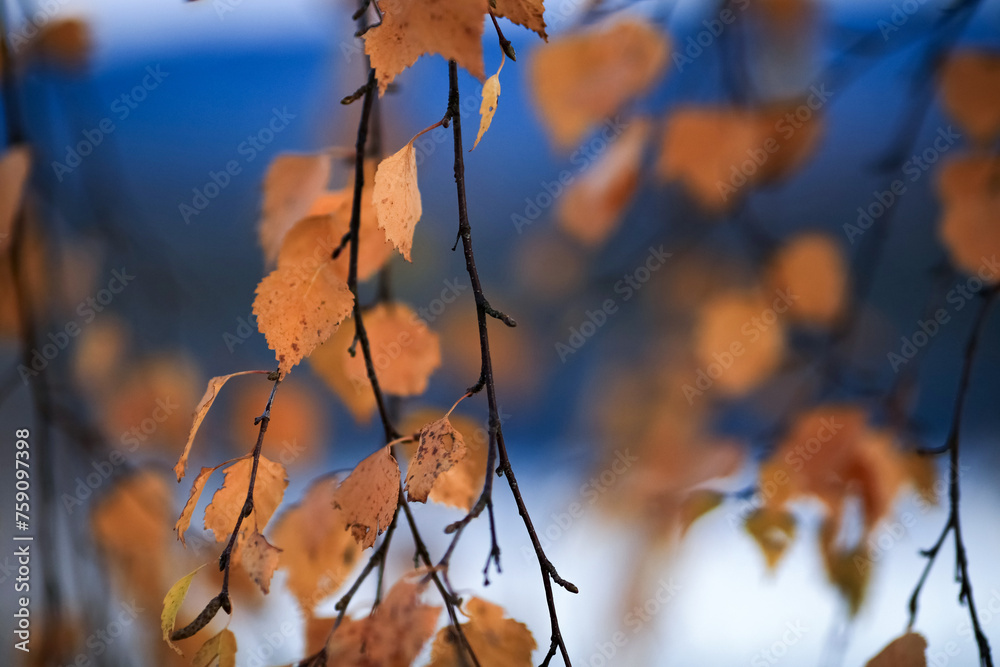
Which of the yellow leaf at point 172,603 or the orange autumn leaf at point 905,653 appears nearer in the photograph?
the yellow leaf at point 172,603

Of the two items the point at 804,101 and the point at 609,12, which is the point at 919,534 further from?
the point at 609,12

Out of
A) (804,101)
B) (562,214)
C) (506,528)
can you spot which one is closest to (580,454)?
(506,528)

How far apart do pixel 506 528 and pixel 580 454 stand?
3.3 inches

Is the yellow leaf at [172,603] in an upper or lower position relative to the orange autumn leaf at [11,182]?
lower

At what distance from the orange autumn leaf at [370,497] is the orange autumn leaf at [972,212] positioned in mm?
440

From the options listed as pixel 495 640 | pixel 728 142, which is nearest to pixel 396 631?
pixel 495 640

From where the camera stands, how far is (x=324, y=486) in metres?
0.41

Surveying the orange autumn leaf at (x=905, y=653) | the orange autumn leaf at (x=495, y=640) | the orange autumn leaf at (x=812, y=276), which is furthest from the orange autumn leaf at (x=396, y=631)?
the orange autumn leaf at (x=812, y=276)

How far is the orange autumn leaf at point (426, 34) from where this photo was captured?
0.19 meters

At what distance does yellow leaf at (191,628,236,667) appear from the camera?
9.3 inches

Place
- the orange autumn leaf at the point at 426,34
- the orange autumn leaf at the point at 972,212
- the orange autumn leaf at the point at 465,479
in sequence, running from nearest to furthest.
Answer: the orange autumn leaf at the point at 426,34, the orange autumn leaf at the point at 465,479, the orange autumn leaf at the point at 972,212

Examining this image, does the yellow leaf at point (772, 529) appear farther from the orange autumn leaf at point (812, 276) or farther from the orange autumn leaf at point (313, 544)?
the orange autumn leaf at point (313, 544)

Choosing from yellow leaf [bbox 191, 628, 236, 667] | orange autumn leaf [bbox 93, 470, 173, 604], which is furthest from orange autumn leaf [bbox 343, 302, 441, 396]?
orange autumn leaf [bbox 93, 470, 173, 604]

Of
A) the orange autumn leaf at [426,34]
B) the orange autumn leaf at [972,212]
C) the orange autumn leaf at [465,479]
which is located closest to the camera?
the orange autumn leaf at [426,34]
